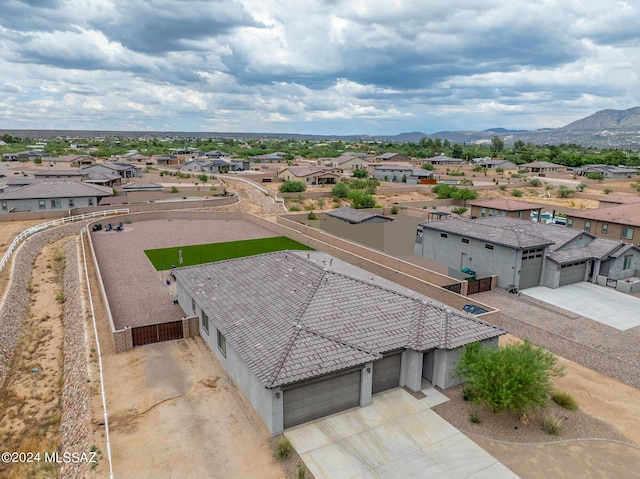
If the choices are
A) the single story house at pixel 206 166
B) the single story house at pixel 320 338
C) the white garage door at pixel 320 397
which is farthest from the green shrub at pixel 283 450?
the single story house at pixel 206 166

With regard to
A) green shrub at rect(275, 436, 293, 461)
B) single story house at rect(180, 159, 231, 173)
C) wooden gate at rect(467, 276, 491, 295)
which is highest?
single story house at rect(180, 159, 231, 173)

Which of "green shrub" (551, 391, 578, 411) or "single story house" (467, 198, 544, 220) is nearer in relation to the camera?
"green shrub" (551, 391, 578, 411)

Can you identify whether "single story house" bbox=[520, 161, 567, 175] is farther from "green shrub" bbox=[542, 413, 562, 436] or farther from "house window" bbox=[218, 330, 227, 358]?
"house window" bbox=[218, 330, 227, 358]

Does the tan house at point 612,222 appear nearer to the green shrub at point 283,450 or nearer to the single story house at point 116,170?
the green shrub at point 283,450

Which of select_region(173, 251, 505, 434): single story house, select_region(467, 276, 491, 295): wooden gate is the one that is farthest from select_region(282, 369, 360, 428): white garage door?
select_region(467, 276, 491, 295): wooden gate

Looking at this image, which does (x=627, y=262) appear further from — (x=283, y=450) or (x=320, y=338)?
(x=283, y=450)
